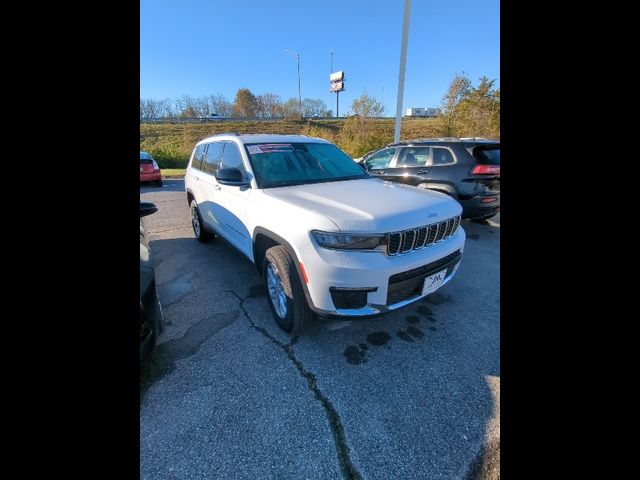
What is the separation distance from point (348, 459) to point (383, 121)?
62.1 ft

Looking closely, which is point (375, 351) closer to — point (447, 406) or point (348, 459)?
point (447, 406)

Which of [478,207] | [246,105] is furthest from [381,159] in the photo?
[246,105]

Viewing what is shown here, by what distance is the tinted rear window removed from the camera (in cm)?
496

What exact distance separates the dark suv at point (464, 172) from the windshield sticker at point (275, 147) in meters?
3.10

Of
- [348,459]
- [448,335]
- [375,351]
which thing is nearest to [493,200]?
[448,335]

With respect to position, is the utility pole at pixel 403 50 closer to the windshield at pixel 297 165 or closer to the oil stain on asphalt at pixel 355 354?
the windshield at pixel 297 165

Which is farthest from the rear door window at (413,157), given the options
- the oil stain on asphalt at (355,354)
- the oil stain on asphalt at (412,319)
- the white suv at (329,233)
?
the oil stain on asphalt at (355,354)

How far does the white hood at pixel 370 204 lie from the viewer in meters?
2.08

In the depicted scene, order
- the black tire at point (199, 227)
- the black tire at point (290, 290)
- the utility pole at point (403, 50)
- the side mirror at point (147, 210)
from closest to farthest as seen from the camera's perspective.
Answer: the black tire at point (290, 290) < the side mirror at point (147, 210) < the black tire at point (199, 227) < the utility pole at point (403, 50)

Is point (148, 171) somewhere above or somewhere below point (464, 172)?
above

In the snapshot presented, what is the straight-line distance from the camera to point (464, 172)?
197 inches

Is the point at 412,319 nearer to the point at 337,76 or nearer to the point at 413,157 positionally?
the point at 413,157

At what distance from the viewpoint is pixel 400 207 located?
7.61 ft

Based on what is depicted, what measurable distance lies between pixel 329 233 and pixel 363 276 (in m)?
0.38
